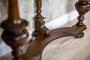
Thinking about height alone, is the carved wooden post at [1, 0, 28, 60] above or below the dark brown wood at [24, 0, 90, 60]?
above

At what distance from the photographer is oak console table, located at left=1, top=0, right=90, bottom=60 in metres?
0.70

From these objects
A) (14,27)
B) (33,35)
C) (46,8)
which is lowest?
(33,35)

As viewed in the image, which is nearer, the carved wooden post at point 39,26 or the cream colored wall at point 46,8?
the cream colored wall at point 46,8

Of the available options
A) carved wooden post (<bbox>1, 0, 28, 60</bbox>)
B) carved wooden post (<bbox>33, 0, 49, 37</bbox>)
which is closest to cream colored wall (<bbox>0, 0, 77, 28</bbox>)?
carved wooden post (<bbox>33, 0, 49, 37</bbox>)

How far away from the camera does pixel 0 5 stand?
1.15 meters

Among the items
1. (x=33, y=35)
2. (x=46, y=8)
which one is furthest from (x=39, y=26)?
(x=46, y=8)

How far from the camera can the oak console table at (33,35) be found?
696 millimetres

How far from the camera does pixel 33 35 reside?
1366 millimetres

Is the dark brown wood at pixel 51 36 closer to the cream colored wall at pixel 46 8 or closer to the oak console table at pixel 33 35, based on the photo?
the oak console table at pixel 33 35

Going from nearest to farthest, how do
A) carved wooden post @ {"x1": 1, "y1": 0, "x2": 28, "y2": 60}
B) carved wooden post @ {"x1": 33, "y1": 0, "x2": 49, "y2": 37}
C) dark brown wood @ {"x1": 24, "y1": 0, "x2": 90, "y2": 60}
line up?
1. carved wooden post @ {"x1": 1, "y1": 0, "x2": 28, "y2": 60}
2. dark brown wood @ {"x1": 24, "y1": 0, "x2": 90, "y2": 60}
3. carved wooden post @ {"x1": 33, "y1": 0, "x2": 49, "y2": 37}

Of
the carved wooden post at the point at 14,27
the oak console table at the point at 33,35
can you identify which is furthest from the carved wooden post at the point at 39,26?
the carved wooden post at the point at 14,27

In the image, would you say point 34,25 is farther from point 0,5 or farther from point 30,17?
point 0,5

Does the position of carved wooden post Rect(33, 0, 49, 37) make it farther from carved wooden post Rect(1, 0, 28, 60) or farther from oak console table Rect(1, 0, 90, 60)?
carved wooden post Rect(1, 0, 28, 60)

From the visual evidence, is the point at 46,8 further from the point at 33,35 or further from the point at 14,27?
the point at 14,27
